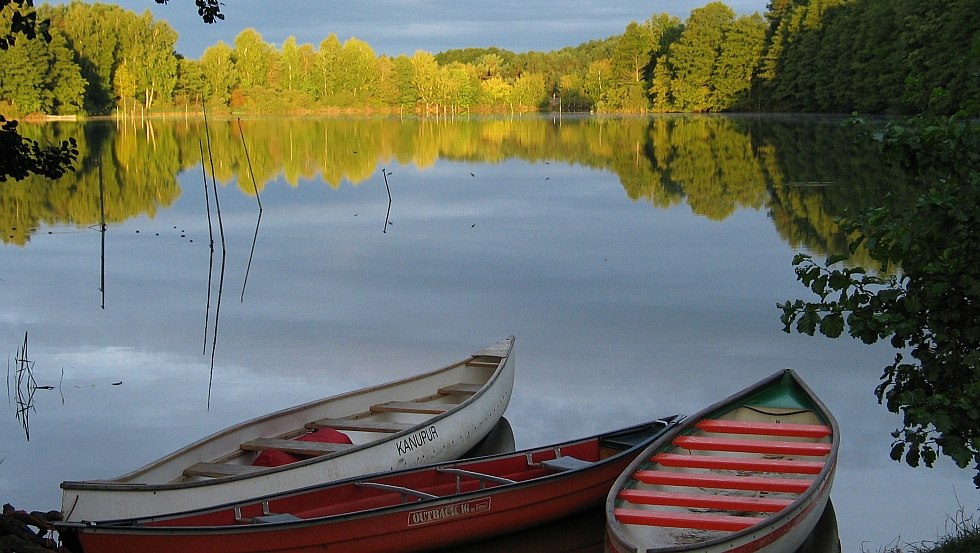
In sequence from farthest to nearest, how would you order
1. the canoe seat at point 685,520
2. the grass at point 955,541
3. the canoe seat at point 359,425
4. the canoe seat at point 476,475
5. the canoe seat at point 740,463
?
the canoe seat at point 359,425 < the canoe seat at point 476,475 < the canoe seat at point 740,463 < the canoe seat at point 685,520 < the grass at point 955,541

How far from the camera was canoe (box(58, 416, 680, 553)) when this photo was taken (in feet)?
19.2

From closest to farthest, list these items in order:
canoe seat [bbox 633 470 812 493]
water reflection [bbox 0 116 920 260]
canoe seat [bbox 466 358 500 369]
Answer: canoe seat [bbox 633 470 812 493]
canoe seat [bbox 466 358 500 369]
water reflection [bbox 0 116 920 260]

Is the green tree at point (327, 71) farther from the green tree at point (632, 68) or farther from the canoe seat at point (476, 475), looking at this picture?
the canoe seat at point (476, 475)

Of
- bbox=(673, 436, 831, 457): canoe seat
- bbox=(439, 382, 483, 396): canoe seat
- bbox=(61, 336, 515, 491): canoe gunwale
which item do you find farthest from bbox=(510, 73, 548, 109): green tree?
bbox=(673, 436, 831, 457): canoe seat

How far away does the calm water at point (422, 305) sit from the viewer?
369 inches

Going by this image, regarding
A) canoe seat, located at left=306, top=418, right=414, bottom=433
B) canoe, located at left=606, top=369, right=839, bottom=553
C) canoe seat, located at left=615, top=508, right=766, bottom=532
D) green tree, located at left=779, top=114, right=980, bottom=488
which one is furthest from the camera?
canoe seat, located at left=306, top=418, right=414, bottom=433

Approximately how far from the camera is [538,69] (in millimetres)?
130375

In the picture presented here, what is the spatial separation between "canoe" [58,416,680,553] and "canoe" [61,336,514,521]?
0.32 meters

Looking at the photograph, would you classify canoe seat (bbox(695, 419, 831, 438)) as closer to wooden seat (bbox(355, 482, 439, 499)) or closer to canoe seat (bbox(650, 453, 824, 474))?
canoe seat (bbox(650, 453, 824, 474))

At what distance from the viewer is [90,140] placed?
1886 inches

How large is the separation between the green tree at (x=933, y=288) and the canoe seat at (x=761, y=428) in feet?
6.14

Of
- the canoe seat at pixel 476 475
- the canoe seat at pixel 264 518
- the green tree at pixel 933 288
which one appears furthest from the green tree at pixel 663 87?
the green tree at pixel 933 288

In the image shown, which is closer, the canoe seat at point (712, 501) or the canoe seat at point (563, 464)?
the canoe seat at point (712, 501)

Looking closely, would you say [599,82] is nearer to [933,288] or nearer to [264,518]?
[264,518]
